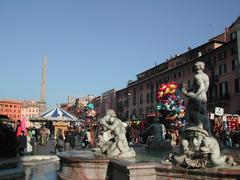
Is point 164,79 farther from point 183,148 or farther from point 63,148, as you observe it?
point 183,148

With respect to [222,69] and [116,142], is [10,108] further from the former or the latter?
[116,142]

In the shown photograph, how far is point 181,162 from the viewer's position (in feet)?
21.6

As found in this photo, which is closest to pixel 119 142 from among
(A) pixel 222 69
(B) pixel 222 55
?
(B) pixel 222 55

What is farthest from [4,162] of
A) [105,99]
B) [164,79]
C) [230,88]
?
[105,99]

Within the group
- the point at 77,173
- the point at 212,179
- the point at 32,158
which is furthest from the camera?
the point at 32,158

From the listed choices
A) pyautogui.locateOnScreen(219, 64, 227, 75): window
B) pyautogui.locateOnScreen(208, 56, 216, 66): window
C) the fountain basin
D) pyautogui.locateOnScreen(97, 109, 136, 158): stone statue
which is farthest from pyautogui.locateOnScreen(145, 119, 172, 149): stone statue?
pyautogui.locateOnScreen(208, 56, 216, 66): window

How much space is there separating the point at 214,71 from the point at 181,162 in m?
44.6

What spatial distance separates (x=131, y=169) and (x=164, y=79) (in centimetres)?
5576

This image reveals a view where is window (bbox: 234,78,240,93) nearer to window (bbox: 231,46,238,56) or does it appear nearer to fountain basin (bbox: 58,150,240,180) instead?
window (bbox: 231,46,238,56)

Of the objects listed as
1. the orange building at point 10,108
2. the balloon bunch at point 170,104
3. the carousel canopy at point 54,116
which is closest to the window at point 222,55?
the carousel canopy at point 54,116

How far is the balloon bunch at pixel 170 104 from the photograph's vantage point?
18.1 m

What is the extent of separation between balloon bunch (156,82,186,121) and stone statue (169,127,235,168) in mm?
11231

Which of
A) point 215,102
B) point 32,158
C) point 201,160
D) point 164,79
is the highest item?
point 164,79

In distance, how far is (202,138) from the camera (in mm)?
6602
